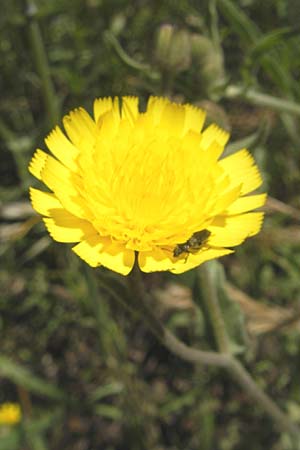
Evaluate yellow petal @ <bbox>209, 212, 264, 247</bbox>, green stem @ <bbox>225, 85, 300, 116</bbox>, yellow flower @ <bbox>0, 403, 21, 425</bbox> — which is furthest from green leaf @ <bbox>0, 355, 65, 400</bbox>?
green stem @ <bbox>225, 85, 300, 116</bbox>

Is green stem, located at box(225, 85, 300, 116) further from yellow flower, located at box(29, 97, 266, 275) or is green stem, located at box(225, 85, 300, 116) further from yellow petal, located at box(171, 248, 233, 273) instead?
yellow petal, located at box(171, 248, 233, 273)

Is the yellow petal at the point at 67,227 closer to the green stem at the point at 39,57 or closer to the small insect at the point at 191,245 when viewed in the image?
the small insect at the point at 191,245

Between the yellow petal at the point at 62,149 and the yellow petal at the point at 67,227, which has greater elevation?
the yellow petal at the point at 62,149

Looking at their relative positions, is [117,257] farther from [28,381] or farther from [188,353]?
[28,381]

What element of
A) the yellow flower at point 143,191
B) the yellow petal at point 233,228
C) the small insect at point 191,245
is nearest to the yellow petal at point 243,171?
the yellow flower at point 143,191

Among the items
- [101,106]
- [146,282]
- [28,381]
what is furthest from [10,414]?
[101,106]
